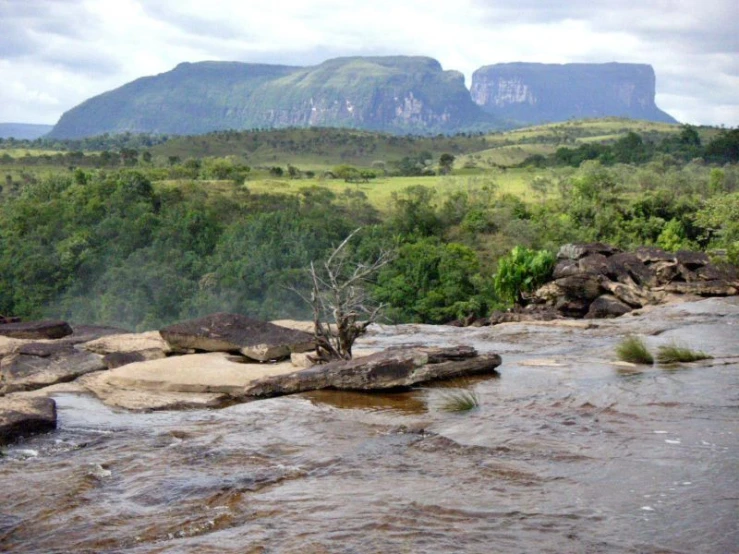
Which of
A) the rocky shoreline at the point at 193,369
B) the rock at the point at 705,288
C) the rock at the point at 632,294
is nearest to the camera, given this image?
the rocky shoreline at the point at 193,369

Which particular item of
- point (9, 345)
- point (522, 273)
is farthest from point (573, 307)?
point (9, 345)

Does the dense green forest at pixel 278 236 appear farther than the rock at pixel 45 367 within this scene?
Yes

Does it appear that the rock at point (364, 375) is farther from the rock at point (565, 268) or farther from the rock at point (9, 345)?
the rock at point (565, 268)

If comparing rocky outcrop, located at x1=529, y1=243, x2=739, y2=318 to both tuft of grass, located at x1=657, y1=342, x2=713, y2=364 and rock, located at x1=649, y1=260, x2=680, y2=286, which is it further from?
tuft of grass, located at x1=657, y1=342, x2=713, y2=364

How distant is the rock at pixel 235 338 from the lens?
15.8 meters

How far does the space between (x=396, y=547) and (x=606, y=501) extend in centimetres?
223

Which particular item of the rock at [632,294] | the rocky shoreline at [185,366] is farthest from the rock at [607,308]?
the rocky shoreline at [185,366]

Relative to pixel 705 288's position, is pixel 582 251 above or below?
above

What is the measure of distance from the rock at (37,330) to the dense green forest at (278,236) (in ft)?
47.6

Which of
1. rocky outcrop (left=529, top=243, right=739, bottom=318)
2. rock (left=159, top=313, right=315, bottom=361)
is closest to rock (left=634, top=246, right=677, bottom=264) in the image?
rocky outcrop (left=529, top=243, right=739, bottom=318)

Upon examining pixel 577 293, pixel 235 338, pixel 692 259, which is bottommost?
pixel 577 293

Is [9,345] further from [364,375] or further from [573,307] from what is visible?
[573,307]

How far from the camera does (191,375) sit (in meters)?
14.0

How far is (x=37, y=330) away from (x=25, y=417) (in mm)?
8456
